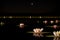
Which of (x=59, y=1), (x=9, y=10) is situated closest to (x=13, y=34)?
(x=9, y=10)

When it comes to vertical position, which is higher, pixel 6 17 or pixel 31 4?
pixel 31 4

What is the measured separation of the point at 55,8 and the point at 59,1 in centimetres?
10

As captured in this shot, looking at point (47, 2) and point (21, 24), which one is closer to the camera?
point (21, 24)

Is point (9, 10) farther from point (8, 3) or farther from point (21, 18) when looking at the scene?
point (21, 18)

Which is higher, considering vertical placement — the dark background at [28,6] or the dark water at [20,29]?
the dark background at [28,6]

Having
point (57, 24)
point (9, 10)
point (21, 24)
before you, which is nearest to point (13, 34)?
point (21, 24)

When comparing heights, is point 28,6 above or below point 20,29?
above

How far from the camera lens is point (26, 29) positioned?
1199 mm

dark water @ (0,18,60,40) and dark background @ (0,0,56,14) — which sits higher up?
dark background @ (0,0,56,14)

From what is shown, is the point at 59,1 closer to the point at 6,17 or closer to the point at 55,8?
the point at 55,8

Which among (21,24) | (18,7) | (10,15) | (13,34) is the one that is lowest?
(13,34)

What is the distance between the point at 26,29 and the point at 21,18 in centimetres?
15

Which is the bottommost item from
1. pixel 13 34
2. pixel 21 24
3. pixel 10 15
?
pixel 13 34

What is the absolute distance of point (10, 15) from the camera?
1.25 m
